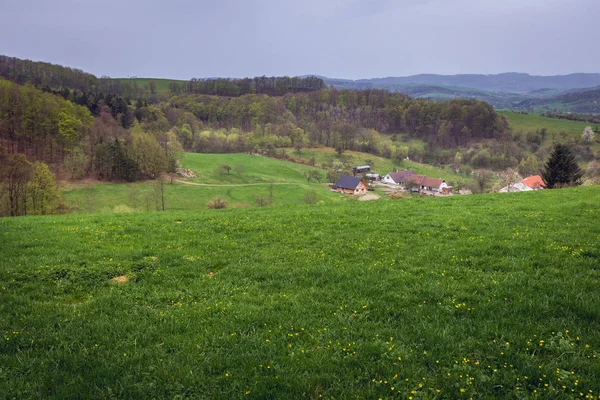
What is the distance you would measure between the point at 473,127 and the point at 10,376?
172644 millimetres

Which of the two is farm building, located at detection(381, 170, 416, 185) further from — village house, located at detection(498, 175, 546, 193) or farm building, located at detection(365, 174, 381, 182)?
village house, located at detection(498, 175, 546, 193)

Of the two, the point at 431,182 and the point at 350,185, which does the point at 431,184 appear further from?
the point at 350,185

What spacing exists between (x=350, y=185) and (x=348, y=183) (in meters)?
0.95

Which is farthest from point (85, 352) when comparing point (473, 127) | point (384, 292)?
point (473, 127)

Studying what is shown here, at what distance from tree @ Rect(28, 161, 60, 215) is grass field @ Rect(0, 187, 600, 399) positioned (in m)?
29.8

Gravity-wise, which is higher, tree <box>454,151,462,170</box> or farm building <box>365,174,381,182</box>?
tree <box>454,151,462,170</box>

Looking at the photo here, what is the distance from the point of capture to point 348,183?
79.3m

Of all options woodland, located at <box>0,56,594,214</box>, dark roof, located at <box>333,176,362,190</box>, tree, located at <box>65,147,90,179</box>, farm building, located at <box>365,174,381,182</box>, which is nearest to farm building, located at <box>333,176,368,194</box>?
dark roof, located at <box>333,176,362,190</box>

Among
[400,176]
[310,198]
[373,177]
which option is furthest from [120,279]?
[400,176]

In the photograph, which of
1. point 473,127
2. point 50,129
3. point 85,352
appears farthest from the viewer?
point 473,127

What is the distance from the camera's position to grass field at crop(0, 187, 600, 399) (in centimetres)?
521

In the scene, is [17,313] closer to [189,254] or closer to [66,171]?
[189,254]

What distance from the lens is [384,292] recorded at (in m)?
7.94

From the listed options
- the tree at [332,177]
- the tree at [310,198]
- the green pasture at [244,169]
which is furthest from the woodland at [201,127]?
the tree at [332,177]
